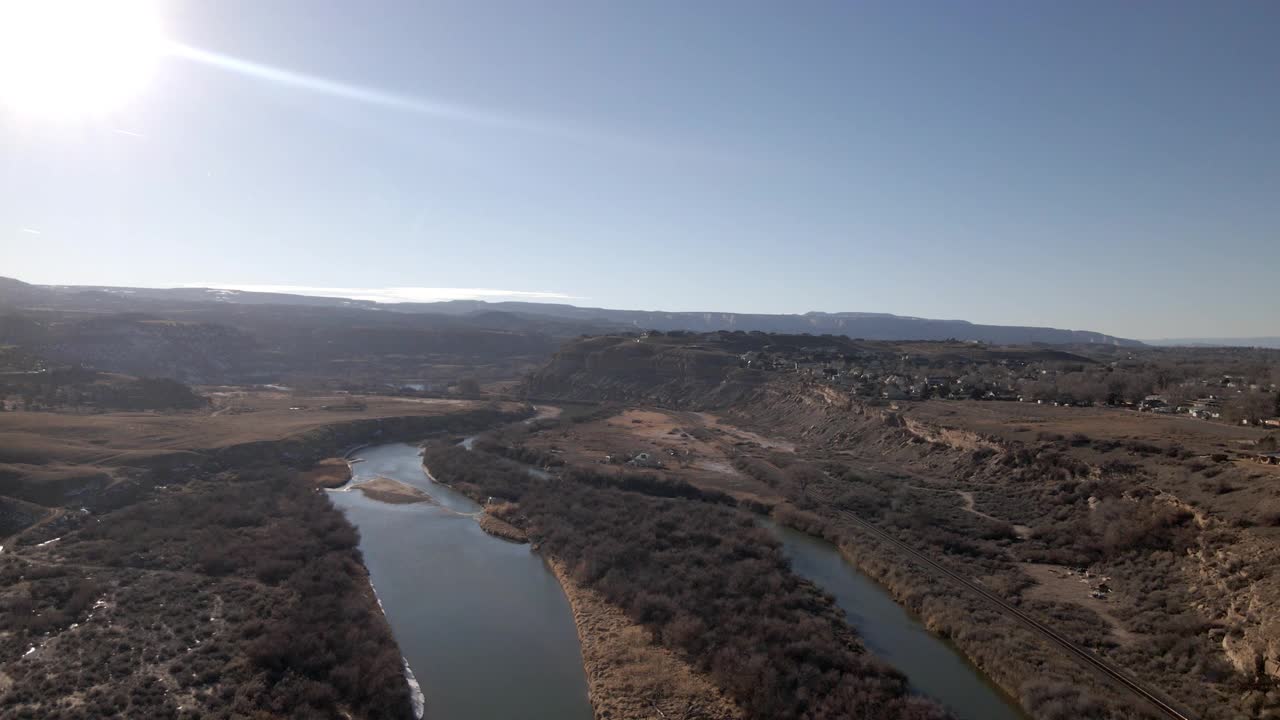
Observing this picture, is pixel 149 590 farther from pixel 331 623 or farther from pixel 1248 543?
pixel 1248 543

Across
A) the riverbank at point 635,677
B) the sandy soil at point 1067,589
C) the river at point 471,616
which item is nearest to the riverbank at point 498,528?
the river at point 471,616

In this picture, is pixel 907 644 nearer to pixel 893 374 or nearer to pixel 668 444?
pixel 668 444

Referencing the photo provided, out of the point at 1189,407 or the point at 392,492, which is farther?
the point at 1189,407

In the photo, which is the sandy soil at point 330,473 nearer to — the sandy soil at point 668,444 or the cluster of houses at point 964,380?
the sandy soil at point 668,444

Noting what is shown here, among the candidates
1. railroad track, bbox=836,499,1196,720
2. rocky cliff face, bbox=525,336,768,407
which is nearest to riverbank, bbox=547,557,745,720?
railroad track, bbox=836,499,1196,720

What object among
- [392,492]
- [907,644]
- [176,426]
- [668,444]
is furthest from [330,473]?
[907,644]

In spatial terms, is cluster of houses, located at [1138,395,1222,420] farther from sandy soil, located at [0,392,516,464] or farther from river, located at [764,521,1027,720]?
sandy soil, located at [0,392,516,464]
